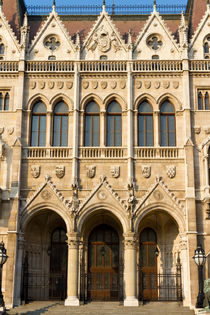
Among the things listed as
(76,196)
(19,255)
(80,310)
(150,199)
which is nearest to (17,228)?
(19,255)

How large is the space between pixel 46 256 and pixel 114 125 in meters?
8.74

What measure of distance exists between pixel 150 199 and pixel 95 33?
437 inches

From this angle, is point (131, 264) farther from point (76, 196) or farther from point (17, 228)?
point (17, 228)

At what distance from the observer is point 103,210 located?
26422 mm

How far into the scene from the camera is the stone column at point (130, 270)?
24.6 meters

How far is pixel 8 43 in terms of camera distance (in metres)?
29.5

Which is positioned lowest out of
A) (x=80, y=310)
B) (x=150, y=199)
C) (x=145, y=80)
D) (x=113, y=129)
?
(x=80, y=310)

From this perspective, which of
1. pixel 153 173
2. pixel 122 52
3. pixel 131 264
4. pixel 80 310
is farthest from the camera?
pixel 122 52

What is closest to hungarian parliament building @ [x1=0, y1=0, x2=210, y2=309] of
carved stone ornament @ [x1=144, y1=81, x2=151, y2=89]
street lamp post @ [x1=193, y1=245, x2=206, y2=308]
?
carved stone ornament @ [x1=144, y1=81, x2=151, y2=89]

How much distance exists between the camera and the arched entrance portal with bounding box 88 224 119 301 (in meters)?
27.2

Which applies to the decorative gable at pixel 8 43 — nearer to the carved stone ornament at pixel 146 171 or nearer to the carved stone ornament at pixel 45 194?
the carved stone ornament at pixel 45 194

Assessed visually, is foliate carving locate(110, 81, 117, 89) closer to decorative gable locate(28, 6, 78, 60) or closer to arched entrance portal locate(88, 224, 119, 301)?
decorative gable locate(28, 6, 78, 60)

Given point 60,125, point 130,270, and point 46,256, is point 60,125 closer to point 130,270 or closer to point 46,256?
point 46,256

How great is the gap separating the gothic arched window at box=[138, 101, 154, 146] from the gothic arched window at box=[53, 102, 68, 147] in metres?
4.35
